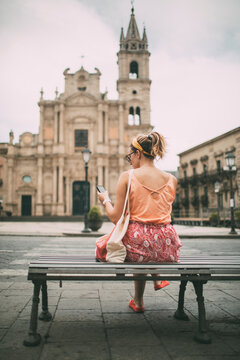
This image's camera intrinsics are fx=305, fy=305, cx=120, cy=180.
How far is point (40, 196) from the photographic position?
112 ft

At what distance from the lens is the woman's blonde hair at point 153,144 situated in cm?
299

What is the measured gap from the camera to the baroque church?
34781 millimetres

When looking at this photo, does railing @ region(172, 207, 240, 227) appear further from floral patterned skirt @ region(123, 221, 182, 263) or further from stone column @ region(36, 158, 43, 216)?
floral patterned skirt @ region(123, 221, 182, 263)

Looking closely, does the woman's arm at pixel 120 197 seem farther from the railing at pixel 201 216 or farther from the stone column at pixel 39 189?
the stone column at pixel 39 189

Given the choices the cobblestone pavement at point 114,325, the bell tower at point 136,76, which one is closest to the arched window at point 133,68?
the bell tower at point 136,76

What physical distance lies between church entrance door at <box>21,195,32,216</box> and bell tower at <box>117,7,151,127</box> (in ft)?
50.9

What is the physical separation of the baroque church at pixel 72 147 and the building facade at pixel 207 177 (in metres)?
8.86

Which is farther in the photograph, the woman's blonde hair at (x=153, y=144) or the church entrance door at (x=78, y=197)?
the church entrance door at (x=78, y=197)

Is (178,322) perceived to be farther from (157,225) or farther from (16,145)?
(16,145)

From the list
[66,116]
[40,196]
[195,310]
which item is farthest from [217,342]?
[66,116]

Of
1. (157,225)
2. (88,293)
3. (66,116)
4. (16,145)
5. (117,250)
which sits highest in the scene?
(66,116)

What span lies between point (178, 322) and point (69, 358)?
3.97 ft

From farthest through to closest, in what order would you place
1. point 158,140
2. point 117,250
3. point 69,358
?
point 158,140, point 117,250, point 69,358

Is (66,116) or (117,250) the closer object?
(117,250)
